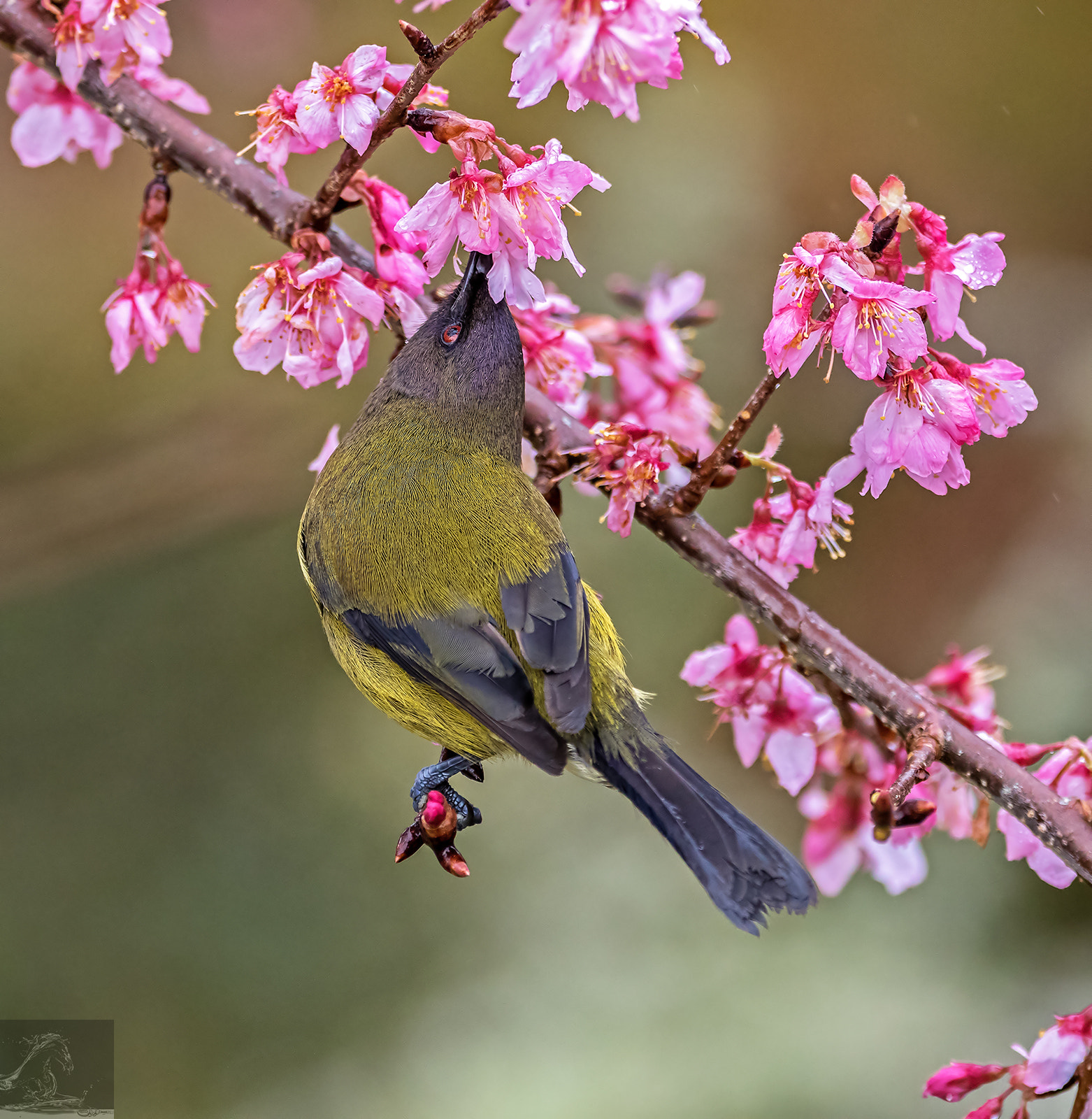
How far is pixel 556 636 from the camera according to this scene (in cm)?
212

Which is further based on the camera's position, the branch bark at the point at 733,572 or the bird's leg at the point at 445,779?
the bird's leg at the point at 445,779

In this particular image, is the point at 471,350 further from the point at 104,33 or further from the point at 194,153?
the point at 104,33

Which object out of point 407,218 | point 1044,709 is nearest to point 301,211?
point 407,218

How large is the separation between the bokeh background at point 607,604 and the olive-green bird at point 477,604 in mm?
1563

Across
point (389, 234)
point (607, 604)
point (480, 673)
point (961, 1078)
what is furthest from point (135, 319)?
point (607, 604)

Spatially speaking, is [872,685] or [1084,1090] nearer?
[1084,1090]

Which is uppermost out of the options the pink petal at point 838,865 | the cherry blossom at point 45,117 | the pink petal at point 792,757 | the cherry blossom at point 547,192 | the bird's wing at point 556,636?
the cherry blossom at point 45,117

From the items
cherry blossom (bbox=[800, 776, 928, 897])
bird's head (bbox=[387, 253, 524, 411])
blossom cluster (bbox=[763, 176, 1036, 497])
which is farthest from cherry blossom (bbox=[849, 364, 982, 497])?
cherry blossom (bbox=[800, 776, 928, 897])

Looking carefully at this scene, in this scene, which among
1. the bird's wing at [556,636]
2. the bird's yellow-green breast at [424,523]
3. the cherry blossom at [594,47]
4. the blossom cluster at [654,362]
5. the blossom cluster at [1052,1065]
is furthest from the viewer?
the blossom cluster at [654,362]

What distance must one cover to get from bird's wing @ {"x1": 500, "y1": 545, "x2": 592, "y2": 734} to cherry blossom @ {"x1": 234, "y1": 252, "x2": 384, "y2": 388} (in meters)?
0.52

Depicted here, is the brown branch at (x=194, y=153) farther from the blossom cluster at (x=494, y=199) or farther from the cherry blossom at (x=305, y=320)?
the blossom cluster at (x=494, y=199)

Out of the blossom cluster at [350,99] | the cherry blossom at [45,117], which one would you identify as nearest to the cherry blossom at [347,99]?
the blossom cluster at [350,99]

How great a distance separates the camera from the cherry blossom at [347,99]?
176 cm

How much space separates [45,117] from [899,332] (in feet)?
5.84
